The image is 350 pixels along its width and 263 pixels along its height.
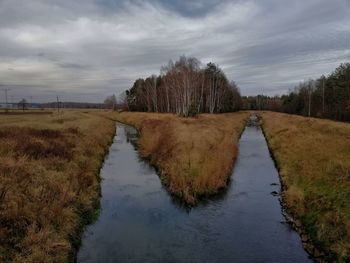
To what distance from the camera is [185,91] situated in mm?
65500

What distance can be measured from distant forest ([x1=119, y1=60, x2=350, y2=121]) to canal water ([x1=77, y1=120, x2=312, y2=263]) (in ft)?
137

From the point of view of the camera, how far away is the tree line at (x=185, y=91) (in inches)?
2697

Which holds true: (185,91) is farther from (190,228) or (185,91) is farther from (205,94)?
(190,228)

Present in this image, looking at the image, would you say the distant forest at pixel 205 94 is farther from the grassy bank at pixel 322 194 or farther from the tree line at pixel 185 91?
the grassy bank at pixel 322 194

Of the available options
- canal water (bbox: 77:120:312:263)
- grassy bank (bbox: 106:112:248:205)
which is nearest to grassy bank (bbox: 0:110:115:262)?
canal water (bbox: 77:120:312:263)

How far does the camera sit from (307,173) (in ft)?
65.5

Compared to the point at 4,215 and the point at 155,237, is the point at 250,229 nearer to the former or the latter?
the point at 155,237

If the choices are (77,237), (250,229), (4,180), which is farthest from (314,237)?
(4,180)

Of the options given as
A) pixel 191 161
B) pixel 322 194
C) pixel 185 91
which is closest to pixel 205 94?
pixel 185 91

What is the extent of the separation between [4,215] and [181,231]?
6709 mm

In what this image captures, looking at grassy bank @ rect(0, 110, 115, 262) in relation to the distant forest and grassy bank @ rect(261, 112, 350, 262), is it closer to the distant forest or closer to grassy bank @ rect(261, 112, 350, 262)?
grassy bank @ rect(261, 112, 350, 262)

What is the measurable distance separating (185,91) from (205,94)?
99.1ft

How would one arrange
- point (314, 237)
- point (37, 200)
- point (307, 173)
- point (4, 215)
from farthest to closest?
point (307, 173) < point (37, 200) < point (314, 237) < point (4, 215)

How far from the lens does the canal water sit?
12.1 metres
